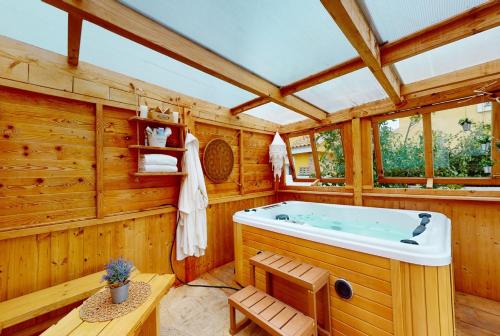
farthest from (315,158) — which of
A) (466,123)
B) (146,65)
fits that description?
(146,65)

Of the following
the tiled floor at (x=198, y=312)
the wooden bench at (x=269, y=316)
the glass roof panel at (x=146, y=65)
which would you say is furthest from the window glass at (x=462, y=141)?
the tiled floor at (x=198, y=312)

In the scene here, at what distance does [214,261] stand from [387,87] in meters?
2.85

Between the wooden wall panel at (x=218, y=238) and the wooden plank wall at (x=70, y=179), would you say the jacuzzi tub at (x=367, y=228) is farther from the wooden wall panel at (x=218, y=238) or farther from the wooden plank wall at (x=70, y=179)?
the wooden plank wall at (x=70, y=179)

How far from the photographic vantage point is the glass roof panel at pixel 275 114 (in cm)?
294

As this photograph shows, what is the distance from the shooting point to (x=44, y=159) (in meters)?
1.66

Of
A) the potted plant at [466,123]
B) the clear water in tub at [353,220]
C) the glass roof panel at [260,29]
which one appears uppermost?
the glass roof panel at [260,29]

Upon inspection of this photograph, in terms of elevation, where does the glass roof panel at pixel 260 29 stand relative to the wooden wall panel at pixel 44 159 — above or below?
above

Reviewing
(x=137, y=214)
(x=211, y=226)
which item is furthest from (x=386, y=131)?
(x=137, y=214)

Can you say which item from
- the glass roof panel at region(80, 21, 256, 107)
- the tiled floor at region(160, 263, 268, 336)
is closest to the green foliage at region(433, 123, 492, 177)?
the glass roof panel at region(80, 21, 256, 107)

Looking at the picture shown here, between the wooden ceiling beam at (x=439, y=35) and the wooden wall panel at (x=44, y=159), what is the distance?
7.61 feet

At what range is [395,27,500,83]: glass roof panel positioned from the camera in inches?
62.4

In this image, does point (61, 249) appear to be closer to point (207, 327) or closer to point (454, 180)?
point (207, 327)

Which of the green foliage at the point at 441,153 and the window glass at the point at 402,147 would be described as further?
the window glass at the point at 402,147

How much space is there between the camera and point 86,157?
1.85m
